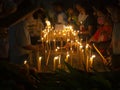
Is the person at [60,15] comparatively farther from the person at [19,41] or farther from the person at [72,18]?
the person at [19,41]

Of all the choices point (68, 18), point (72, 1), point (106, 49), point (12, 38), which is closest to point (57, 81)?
point (12, 38)

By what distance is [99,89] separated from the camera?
7.84 ft

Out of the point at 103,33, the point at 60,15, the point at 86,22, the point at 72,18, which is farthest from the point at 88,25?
the point at 103,33

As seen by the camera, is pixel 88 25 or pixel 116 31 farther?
pixel 88 25

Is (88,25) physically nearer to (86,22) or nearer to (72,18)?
(86,22)

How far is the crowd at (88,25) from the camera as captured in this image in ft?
19.9

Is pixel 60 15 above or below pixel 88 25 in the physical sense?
above

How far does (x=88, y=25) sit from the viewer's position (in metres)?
9.62

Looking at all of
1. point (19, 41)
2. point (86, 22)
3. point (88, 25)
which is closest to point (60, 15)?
point (86, 22)

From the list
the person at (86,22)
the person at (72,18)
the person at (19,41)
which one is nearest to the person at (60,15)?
the person at (72,18)

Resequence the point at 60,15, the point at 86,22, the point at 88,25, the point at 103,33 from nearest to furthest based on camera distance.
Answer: the point at 103,33 < the point at 88,25 < the point at 86,22 < the point at 60,15

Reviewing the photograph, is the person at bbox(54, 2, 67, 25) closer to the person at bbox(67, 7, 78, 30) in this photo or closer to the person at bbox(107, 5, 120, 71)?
the person at bbox(67, 7, 78, 30)

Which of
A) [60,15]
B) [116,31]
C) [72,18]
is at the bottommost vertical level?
[116,31]

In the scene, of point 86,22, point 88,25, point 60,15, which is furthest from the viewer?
point 60,15
